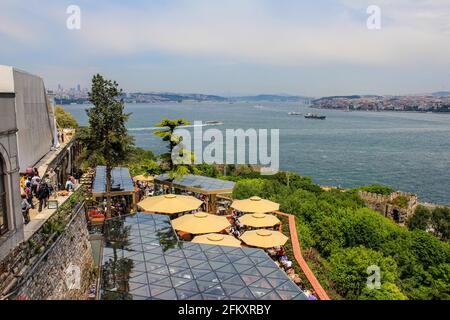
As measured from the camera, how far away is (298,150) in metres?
101

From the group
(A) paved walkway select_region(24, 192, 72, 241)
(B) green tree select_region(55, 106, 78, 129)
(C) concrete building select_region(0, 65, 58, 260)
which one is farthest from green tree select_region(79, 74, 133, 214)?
(B) green tree select_region(55, 106, 78, 129)

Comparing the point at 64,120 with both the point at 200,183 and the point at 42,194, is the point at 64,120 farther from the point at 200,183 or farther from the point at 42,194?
the point at 42,194

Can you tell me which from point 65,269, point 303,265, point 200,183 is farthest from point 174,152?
point 65,269

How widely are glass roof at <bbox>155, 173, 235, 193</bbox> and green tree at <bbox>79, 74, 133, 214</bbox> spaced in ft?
15.6

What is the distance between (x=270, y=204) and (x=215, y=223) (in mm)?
3923

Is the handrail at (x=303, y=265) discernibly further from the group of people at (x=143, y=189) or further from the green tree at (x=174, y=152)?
the group of people at (x=143, y=189)

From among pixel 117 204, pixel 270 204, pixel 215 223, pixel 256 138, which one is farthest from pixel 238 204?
pixel 256 138

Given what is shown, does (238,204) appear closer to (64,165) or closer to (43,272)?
(43,272)

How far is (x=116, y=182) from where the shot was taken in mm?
21078

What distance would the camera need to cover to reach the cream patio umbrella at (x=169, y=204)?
57.0 feet

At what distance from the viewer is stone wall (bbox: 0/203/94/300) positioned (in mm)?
8867

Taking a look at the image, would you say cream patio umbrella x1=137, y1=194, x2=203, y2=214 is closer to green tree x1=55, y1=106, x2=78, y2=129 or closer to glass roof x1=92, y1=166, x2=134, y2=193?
glass roof x1=92, y1=166, x2=134, y2=193

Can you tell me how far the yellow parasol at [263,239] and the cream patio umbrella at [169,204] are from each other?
3.52 meters

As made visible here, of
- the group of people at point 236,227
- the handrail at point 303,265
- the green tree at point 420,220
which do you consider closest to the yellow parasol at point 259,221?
the group of people at point 236,227
